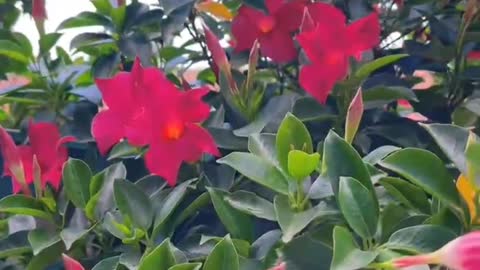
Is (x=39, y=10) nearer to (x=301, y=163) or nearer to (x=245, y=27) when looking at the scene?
(x=245, y=27)

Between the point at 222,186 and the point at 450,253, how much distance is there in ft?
1.33

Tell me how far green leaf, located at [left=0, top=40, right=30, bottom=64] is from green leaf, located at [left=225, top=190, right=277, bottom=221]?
503 millimetres

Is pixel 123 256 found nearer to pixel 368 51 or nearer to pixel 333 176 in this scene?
pixel 333 176

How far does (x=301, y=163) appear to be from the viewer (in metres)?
0.77

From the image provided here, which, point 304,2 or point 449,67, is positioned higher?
point 304,2

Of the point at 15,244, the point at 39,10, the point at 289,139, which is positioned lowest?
the point at 15,244

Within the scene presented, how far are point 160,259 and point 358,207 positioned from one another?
19 cm

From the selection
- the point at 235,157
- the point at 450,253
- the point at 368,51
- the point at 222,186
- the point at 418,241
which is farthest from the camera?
the point at 368,51

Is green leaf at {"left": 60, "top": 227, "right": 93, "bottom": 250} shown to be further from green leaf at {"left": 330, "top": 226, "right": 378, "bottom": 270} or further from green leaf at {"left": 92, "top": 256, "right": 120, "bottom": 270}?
green leaf at {"left": 330, "top": 226, "right": 378, "bottom": 270}

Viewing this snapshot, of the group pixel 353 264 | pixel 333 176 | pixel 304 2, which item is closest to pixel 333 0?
pixel 304 2

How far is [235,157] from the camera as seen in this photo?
0.82 m

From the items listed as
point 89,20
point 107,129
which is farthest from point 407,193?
point 89,20

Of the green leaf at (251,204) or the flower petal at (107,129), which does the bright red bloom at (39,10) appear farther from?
the green leaf at (251,204)

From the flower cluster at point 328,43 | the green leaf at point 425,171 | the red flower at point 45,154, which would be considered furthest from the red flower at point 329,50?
the red flower at point 45,154
